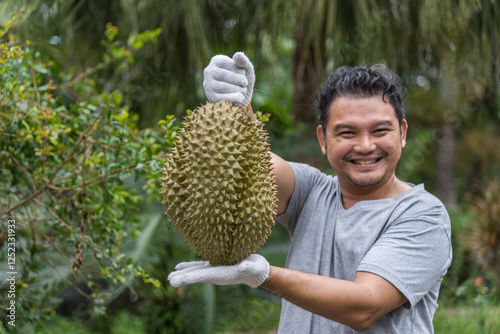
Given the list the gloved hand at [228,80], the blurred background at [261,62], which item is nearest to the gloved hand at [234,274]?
the gloved hand at [228,80]

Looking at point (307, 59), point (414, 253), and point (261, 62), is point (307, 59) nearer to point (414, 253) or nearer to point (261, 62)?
point (261, 62)

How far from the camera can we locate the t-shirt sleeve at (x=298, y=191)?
190 cm

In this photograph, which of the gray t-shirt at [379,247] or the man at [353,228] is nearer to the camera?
the man at [353,228]

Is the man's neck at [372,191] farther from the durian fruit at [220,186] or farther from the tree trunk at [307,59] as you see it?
the tree trunk at [307,59]

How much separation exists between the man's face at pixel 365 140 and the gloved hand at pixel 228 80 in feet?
1.24

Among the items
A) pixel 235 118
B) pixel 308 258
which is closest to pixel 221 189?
pixel 235 118

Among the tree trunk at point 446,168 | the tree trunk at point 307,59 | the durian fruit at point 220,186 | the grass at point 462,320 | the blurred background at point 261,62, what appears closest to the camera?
the durian fruit at point 220,186

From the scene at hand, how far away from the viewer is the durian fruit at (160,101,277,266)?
4.42ft

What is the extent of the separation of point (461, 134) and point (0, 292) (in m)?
8.63

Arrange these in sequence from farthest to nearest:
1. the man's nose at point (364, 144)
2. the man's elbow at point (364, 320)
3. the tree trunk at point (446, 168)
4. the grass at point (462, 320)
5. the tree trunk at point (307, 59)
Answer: the tree trunk at point (446, 168)
the grass at point (462, 320)
the tree trunk at point (307, 59)
the man's nose at point (364, 144)
the man's elbow at point (364, 320)

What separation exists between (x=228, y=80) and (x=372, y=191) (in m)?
0.70

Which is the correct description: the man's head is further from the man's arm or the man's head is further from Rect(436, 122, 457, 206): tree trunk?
Rect(436, 122, 457, 206): tree trunk

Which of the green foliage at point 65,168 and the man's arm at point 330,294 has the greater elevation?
the green foliage at point 65,168

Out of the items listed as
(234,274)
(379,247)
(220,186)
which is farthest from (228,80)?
(379,247)
